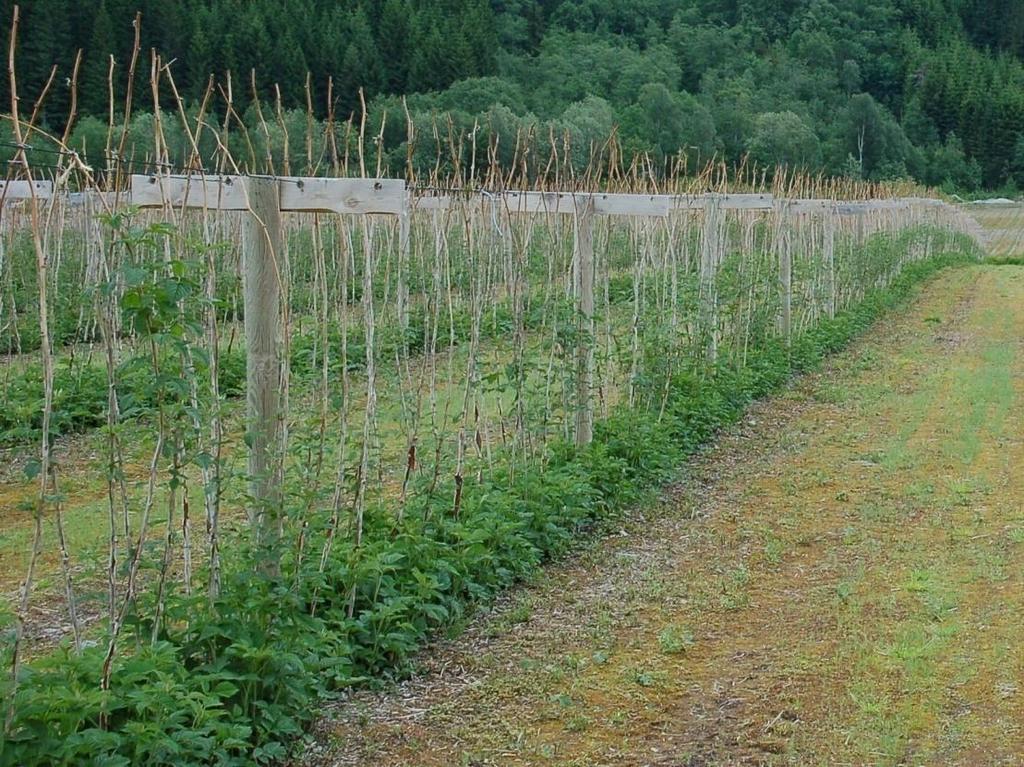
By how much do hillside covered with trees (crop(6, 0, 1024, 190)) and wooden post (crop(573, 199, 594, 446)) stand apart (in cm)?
1795

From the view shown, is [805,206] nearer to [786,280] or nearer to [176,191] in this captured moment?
[786,280]

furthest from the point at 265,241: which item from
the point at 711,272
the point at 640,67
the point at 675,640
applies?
the point at 640,67

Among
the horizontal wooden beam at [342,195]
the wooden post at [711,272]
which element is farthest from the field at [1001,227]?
→ the horizontal wooden beam at [342,195]

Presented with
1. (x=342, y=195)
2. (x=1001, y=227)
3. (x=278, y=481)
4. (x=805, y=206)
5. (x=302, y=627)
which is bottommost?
(x=1001, y=227)

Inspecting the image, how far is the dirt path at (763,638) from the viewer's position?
4141 millimetres

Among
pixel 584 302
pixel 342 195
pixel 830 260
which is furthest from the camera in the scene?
pixel 830 260

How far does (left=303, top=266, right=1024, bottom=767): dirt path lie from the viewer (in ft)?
13.6

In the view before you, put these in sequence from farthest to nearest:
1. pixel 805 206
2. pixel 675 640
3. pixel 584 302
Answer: pixel 805 206 → pixel 584 302 → pixel 675 640

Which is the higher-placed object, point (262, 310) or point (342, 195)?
point (342, 195)

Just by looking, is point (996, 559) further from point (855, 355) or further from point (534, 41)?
point (534, 41)

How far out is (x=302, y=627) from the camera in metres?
4.11

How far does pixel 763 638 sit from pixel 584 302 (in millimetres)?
3152

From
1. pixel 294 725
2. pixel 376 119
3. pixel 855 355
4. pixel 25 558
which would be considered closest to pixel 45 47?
pixel 376 119

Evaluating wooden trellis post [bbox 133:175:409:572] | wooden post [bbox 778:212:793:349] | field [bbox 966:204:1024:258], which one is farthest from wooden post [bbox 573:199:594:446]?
field [bbox 966:204:1024:258]
